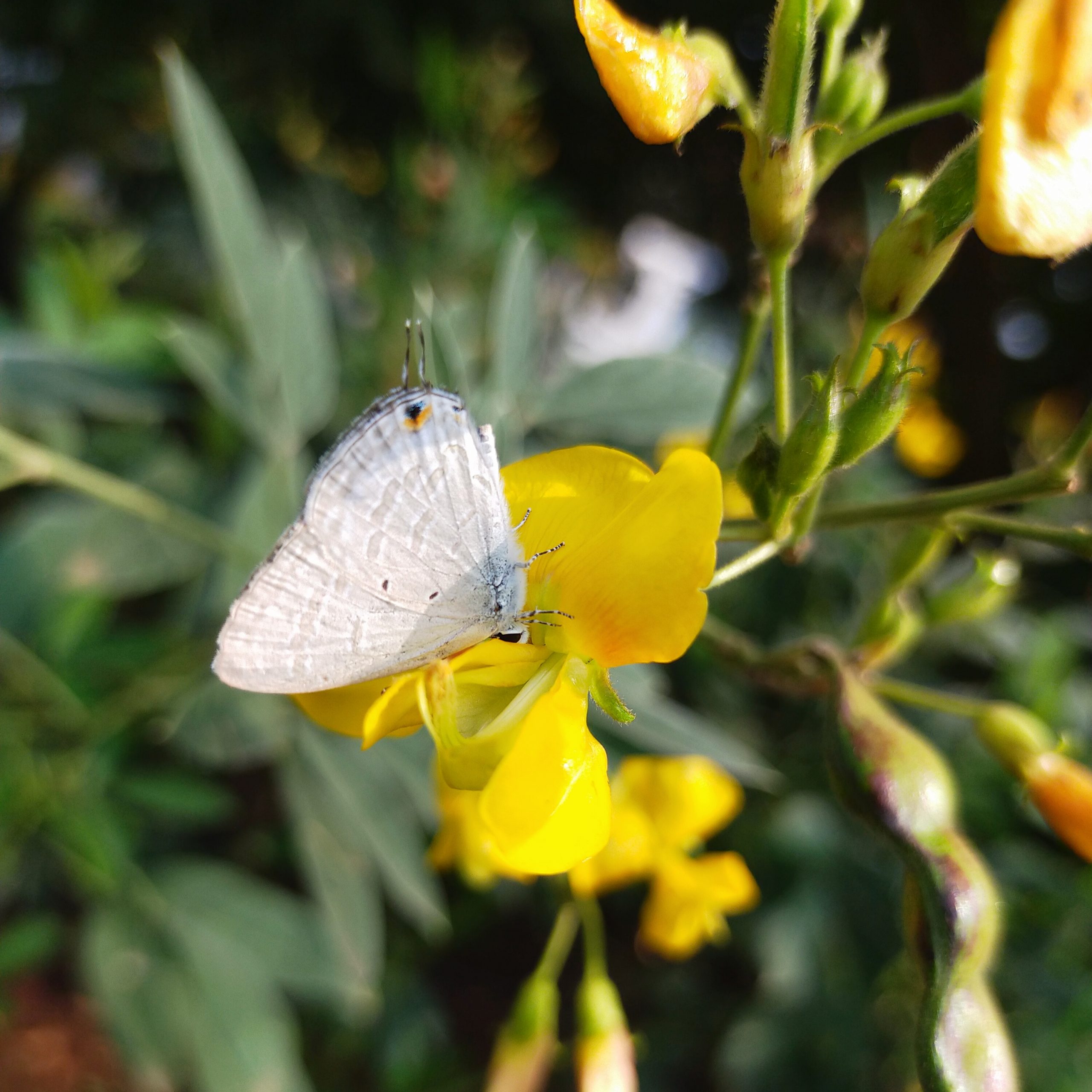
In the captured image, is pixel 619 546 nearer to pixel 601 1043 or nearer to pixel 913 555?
pixel 913 555

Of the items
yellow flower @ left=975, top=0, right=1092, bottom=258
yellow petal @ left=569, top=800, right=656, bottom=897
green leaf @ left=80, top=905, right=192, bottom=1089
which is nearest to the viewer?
yellow flower @ left=975, top=0, right=1092, bottom=258

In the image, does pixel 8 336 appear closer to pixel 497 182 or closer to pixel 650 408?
pixel 650 408

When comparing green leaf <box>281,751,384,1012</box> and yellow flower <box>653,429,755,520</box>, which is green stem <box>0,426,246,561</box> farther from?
yellow flower <box>653,429,755,520</box>

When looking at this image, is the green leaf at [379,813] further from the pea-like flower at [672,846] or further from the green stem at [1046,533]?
the green stem at [1046,533]

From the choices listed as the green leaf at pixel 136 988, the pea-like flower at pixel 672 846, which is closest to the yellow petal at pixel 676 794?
the pea-like flower at pixel 672 846

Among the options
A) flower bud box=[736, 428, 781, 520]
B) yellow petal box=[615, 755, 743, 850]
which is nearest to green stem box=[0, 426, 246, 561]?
yellow petal box=[615, 755, 743, 850]

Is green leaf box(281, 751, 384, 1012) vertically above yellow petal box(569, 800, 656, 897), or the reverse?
yellow petal box(569, 800, 656, 897)

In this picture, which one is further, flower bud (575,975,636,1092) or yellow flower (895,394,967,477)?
yellow flower (895,394,967,477)

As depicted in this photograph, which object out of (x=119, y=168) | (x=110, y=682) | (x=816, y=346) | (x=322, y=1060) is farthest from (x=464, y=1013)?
(x=119, y=168)
